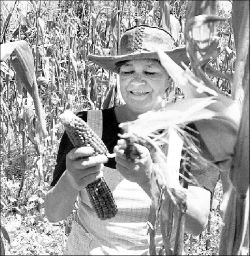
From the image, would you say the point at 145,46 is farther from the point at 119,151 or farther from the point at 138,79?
the point at 119,151

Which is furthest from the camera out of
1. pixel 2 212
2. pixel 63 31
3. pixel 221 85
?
pixel 63 31

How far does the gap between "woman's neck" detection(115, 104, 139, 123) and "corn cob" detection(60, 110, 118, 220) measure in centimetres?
27

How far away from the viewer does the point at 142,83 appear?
1407mm

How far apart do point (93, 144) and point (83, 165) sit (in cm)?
5

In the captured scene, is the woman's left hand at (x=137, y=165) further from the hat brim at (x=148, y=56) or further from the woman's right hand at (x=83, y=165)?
the hat brim at (x=148, y=56)

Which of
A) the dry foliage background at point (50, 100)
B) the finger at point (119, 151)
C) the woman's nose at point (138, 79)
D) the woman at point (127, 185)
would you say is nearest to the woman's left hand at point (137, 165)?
the finger at point (119, 151)

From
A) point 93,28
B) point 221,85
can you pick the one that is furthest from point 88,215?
point 93,28

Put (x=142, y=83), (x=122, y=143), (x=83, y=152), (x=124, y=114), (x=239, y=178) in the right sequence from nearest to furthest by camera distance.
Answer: (x=239, y=178)
(x=122, y=143)
(x=83, y=152)
(x=142, y=83)
(x=124, y=114)

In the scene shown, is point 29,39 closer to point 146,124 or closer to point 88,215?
point 88,215

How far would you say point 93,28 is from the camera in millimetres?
3186

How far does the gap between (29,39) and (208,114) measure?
273 cm

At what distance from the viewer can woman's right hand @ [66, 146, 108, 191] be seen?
117cm

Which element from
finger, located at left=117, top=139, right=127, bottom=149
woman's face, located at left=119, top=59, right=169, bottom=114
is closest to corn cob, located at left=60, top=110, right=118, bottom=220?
finger, located at left=117, top=139, right=127, bottom=149

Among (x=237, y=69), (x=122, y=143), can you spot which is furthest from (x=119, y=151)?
(x=237, y=69)
